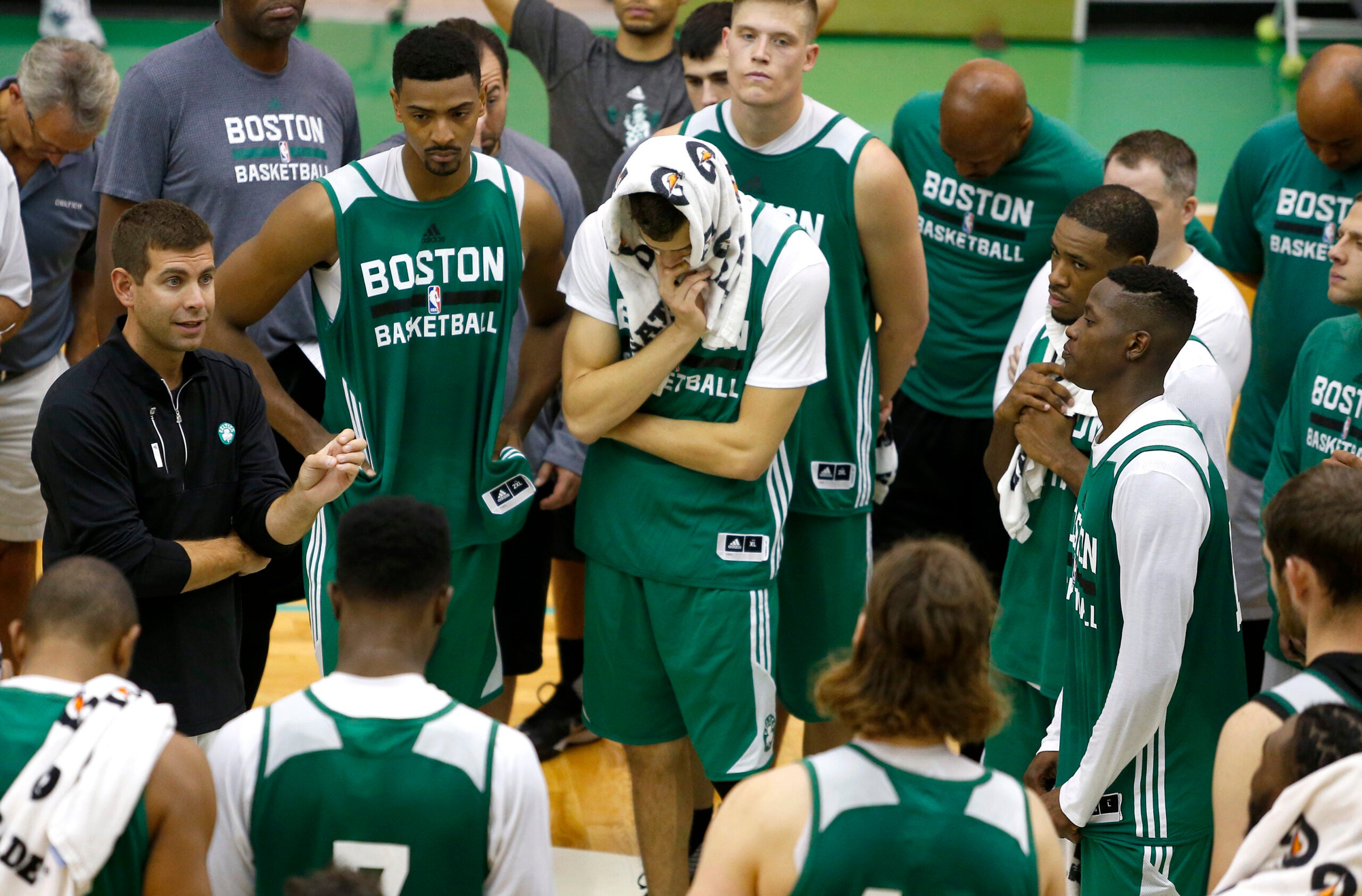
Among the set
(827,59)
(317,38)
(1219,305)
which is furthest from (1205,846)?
(317,38)

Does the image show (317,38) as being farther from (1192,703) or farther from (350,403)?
(1192,703)

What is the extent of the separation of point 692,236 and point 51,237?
287 centimetres

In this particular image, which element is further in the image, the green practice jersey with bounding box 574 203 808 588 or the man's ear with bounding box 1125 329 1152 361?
the green practice jersey with bounding box 574 203 808 588

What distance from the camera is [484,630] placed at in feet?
12.3

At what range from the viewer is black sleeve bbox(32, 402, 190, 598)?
295cm

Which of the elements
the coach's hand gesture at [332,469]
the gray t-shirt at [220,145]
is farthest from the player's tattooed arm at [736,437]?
the gray t-shirt at [220,145]

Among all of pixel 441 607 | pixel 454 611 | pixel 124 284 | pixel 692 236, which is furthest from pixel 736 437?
pixel 124 284

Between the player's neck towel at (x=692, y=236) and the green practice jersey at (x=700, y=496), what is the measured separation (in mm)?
48

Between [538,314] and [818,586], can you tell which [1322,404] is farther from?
[538,314]

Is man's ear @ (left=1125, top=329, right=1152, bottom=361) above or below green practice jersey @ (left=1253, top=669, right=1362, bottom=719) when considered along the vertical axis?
above

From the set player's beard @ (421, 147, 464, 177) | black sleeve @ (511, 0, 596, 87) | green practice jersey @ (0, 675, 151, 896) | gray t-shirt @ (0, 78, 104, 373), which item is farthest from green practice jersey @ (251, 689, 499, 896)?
black sleeve @ (511, 0, 596, 87)

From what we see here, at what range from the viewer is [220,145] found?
405 centimetres

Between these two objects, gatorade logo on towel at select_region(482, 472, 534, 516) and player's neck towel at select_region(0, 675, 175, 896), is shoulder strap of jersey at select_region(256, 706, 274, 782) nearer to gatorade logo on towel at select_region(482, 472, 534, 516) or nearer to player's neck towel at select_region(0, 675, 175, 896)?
player's neck towel at select_region(0, 675, 175, 896)

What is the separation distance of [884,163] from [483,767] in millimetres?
2217
